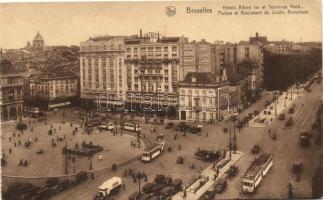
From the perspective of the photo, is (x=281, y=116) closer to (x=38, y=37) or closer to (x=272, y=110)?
(x=272, y=110)

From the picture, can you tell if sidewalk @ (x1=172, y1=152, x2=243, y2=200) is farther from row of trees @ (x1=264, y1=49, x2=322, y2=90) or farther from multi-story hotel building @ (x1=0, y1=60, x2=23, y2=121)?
multi-story hotel building @ (x1=0, y1=60, x2=23, y2=121)

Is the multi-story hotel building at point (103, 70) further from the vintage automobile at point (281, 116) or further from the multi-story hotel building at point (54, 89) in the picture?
the vintage automobile at point (281, 116)

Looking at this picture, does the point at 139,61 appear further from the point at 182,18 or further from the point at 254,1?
the point at 254,1

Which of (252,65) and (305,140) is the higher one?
(252,65)

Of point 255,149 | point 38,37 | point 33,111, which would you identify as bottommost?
point 255,149

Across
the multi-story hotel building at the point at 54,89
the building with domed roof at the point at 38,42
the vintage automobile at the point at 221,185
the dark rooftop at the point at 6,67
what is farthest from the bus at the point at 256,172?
the dark rooftop at the point at 6,67

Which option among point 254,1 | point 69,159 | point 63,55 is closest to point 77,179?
point 69,159

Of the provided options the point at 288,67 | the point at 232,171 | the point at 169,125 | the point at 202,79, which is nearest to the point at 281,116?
the point at 288,67

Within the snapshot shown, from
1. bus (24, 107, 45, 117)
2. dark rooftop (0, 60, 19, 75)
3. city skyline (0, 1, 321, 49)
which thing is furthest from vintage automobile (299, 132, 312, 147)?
dark rooftop (0, 60, 19, 75)

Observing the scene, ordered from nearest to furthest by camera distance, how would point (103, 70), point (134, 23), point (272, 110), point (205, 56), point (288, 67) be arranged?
point (134, 23)
point (103, 70)
point (288, 67)
point (205, 56)
point (272, 110)
